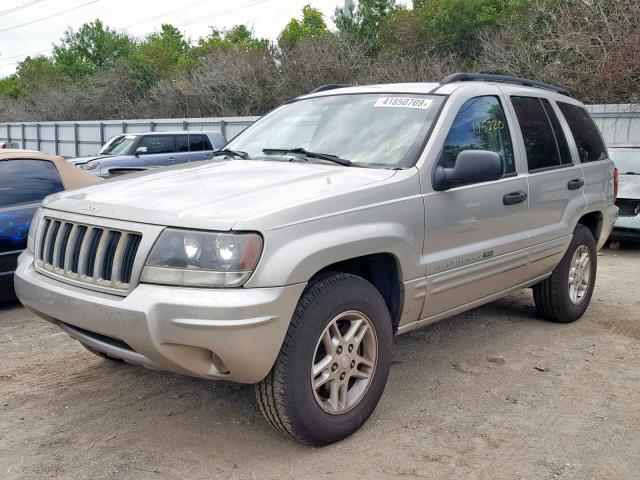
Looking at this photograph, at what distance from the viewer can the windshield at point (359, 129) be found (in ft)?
12.8

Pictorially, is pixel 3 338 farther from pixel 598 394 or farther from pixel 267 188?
pixel 598 394

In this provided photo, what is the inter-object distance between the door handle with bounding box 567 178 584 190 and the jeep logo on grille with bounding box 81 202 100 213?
3.48m

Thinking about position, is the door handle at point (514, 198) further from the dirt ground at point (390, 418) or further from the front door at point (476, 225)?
the dirt ground at point (390, 418)

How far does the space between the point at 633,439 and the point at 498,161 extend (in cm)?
164

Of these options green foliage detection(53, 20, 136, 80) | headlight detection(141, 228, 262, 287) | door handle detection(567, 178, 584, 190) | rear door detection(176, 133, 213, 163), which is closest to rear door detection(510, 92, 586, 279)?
door handle detection(567, 178, 584, 190)

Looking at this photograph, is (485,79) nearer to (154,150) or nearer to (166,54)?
(154,150)


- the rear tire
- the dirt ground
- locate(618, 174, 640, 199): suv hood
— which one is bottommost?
the dirt ground

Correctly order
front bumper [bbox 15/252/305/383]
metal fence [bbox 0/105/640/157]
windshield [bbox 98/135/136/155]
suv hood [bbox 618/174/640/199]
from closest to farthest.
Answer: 1. front bumper [bbox 15/252/305/383]
2. suv hood [bbox 618/174/640/199]
3. metal fence [bbox 0/105/640/157]
4. windshield [bbox 98/135/136/155]

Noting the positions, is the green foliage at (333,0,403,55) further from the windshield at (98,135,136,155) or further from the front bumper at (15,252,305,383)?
the front bumper at (15,252,305,383)

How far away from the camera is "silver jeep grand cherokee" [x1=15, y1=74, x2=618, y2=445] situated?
292 cm

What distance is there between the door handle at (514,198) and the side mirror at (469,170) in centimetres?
52

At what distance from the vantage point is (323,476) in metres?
3.09

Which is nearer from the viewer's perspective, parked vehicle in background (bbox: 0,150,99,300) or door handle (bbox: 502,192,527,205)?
door handle (bbox: 502,192,527,205)

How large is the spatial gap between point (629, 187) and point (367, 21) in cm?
2471
